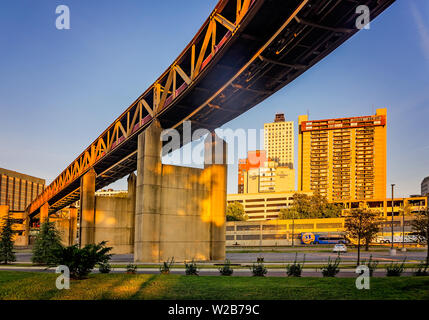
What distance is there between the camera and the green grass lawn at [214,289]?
1192 cm

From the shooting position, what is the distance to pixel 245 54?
25703 mm

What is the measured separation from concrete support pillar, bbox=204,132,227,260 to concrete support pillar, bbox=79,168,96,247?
71.5ft

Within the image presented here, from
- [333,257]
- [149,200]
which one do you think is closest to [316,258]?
[333,257]

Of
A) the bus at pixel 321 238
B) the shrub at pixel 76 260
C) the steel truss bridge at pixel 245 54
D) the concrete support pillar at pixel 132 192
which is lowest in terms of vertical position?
the bus at pixel 321 238

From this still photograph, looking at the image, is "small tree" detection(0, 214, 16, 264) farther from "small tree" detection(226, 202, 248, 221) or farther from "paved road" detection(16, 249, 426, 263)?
"small tree" detection(226, 202, 248, 221)

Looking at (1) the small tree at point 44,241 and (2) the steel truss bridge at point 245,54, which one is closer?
(2) the steel truss bridge at point 245,54

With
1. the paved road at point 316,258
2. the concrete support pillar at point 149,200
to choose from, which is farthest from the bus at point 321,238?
the concrete support pillar at point 149,200

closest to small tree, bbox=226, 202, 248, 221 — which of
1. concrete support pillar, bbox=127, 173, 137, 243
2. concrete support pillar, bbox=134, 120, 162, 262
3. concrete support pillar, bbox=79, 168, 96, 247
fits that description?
concrete support pillar, bbox=127, 173, 137, 243

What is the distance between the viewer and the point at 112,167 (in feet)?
189

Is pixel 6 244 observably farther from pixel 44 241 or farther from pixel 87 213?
pixel 87 213

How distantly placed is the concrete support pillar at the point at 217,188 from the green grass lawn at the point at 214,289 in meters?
22.0

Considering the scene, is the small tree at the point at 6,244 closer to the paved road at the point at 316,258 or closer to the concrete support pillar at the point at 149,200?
the paved road at the point at 316,258
